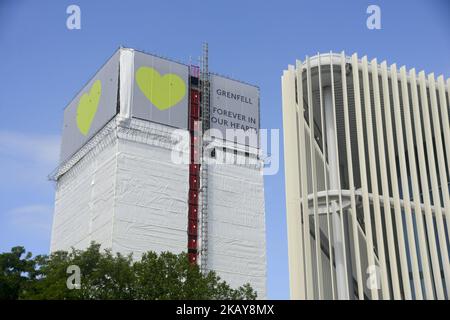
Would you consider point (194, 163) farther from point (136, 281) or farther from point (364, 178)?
point (364, 178)

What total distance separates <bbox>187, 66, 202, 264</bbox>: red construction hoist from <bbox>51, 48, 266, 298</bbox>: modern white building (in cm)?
10

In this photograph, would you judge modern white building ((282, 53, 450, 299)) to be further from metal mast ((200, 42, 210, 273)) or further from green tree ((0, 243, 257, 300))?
metal mast ((200, 42, 210, 273))

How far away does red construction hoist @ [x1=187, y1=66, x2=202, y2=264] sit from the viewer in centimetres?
5838

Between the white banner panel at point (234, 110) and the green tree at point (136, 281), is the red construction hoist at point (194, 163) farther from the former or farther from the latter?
the green tree at point (136, 281)

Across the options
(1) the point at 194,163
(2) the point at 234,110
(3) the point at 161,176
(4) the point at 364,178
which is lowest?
(4) the point at 364,178

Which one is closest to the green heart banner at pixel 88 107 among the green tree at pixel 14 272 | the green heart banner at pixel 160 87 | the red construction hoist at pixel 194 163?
the green heart banner at pixel 160 87

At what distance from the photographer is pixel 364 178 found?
776 inches

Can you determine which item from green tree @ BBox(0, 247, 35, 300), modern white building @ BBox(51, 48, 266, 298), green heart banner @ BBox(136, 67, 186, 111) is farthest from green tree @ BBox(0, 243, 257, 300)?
green heart banner @ BBox(136, 67, 186, 111)

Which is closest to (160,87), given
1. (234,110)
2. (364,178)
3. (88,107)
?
(234,110)

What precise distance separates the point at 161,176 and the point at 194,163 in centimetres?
410

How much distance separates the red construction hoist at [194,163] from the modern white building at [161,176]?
0.32ft
